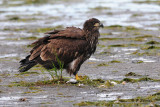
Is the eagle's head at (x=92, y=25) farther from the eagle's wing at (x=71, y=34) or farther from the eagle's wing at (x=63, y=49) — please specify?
the eagle's wing at (x=63, y=49)

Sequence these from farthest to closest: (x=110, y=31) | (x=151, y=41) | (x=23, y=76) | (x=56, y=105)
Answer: (x=110, y=31), (x=151, y=41), (x=23, y=76), (x=56, y=105)

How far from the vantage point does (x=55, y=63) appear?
851cm

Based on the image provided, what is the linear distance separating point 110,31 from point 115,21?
8.59 feet

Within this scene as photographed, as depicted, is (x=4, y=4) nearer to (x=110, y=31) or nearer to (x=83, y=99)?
(x=110, y=31)

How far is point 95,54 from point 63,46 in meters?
3.30

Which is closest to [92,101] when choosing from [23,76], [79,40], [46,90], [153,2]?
[46,90]

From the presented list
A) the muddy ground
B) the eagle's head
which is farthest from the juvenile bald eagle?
the muddy ground

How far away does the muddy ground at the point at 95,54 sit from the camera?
7.21m

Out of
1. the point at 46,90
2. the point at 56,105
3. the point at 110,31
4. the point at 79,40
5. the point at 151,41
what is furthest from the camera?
the point at 110,31

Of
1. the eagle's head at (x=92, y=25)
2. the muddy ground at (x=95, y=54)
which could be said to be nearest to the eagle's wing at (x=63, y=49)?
the eagle's head at (x=92, y=25)

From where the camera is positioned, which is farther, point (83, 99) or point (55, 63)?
point (55, 63)

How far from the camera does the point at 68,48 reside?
836cm

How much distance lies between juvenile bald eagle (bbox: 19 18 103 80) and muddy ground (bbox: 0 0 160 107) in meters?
0.43

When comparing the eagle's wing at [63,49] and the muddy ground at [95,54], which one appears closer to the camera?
the muddy ground at [95,54]
